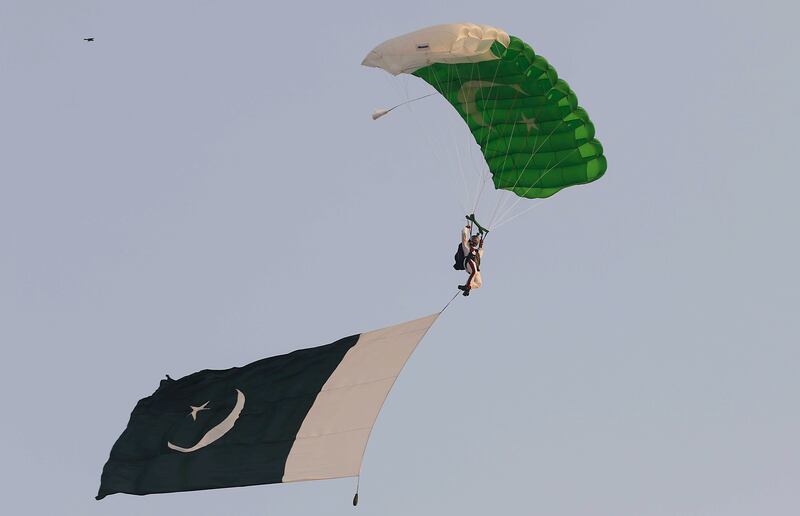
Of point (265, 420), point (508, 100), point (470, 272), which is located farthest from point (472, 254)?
point (265, 420)

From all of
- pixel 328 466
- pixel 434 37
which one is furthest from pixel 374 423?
pixel 434 37

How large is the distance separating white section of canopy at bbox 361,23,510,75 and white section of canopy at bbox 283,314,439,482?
4.09 meters

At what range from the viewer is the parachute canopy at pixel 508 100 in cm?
2939

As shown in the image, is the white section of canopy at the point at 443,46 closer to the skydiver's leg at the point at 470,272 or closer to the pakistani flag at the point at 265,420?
the skydiver's leg at the point at 470,272

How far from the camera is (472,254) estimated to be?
30.0 metres

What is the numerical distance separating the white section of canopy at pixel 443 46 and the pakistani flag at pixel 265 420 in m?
4.10

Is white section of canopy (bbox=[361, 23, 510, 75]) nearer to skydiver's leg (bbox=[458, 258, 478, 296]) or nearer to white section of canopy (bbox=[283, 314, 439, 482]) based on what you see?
skydiver's leg (bbox=[458, 258, 478, 296])

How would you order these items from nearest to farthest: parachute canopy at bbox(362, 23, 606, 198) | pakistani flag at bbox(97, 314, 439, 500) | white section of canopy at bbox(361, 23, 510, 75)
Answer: pakistani flag at bbox(97, 314, 439, 500) < white section of canopy at bbox(361, 23, 510, 75) < parachute canopy at bbox(362, 23, 606, 198)

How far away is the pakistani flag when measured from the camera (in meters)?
27.1

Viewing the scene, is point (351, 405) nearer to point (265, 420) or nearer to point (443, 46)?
point (265, 420)

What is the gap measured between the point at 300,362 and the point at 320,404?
57.4 inches

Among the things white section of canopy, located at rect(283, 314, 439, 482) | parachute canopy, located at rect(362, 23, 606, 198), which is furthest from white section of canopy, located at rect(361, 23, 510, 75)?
white section of canopy, located at rect(283, 314, 439, 482)

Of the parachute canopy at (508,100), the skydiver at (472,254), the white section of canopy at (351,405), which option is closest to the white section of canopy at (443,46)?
the parachute canopy at (508,100)

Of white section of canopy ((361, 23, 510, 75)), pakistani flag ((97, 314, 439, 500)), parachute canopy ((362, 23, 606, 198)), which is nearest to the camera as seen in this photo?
pakistani flag ((97, 314, 439, 500))
